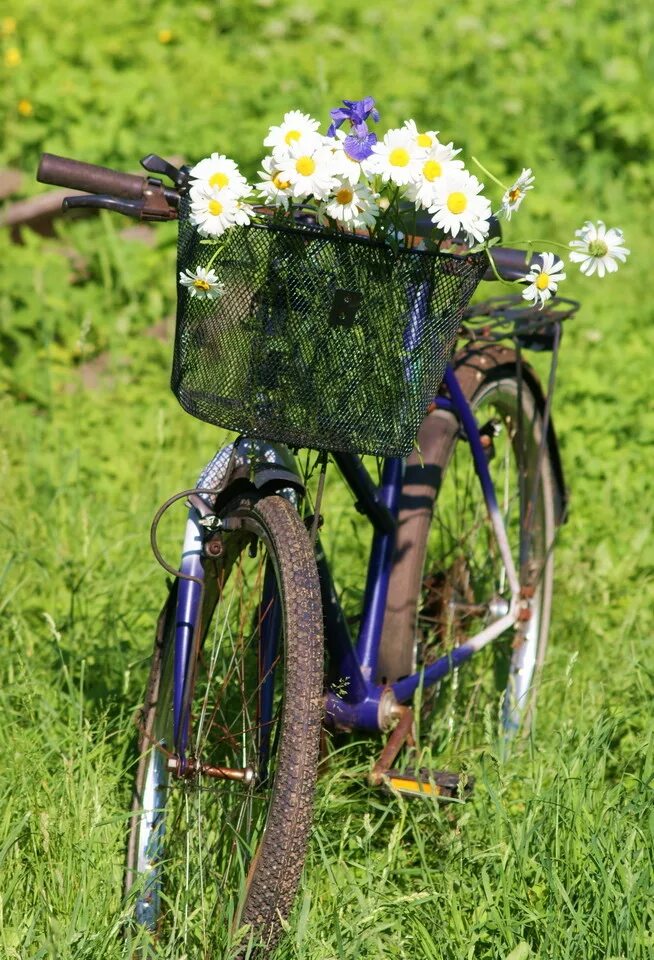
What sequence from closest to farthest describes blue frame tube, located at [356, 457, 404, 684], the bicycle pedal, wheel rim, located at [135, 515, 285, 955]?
wheel rim, located at [135, 515, 285, 955], the bicycle pedal, blue frame tube, located at [356, 457, 404, 684]

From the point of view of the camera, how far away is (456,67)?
752cm

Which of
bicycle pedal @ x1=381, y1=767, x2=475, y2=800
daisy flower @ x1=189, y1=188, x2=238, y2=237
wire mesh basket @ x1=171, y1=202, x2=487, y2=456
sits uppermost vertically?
daisy flower @ x1=189, y1=188, x2=238, y2=237

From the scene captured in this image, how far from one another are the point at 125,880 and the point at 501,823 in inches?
29.5

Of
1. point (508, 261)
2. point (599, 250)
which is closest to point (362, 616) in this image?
point (508, 261)

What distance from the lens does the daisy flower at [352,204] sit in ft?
7.49

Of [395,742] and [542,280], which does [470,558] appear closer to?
[395,742]

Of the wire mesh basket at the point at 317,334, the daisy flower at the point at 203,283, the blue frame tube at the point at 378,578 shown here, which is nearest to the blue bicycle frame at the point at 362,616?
the blue frame tube at the point at 378,578

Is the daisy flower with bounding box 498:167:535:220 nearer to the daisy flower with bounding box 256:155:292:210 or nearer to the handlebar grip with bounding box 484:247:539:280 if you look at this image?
the handlebar grip with bounding box 484:247:539:280

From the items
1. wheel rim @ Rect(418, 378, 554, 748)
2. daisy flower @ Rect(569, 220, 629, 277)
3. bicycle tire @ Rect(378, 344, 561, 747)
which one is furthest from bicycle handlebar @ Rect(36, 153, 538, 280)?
wheel rim @ Rect(418, 378, 554, 748)

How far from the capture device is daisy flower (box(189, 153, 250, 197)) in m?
2.24

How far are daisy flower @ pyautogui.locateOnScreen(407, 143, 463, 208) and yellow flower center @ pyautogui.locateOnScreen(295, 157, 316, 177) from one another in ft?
0.56

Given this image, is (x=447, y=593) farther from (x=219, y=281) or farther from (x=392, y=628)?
(x=219, y=281)

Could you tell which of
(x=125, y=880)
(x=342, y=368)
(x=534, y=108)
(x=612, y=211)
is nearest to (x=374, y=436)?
(x=342, y=368)

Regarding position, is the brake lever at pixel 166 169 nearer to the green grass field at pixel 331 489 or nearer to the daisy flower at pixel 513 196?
the daisy flower at pixel 513 196
